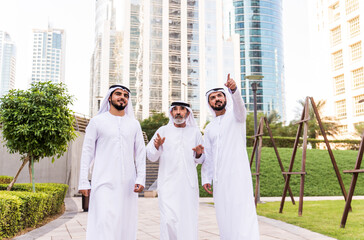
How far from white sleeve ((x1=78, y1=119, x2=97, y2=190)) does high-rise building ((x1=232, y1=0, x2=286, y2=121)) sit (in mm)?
84241

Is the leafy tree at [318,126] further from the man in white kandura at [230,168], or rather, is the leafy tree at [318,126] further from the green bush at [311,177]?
the man in white kandura at [230,168]

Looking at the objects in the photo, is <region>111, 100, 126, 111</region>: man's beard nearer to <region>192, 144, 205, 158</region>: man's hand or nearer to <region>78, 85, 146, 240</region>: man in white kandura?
<region>78, 85, 146, 240</region>: man in white kandura

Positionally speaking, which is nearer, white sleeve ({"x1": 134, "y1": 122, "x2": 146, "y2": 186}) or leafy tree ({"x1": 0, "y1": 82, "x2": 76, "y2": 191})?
white sleeve ({"x1": 134, "y1": 122, "x2": 146, "y2": 186})

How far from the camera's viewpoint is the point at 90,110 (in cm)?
6800

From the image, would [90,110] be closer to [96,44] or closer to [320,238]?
[96,44]

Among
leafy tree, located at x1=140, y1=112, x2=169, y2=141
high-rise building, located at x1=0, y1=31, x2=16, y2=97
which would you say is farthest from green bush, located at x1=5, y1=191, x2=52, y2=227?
high-rise building, located at x1=0, y1=31, x2=16, y2=97

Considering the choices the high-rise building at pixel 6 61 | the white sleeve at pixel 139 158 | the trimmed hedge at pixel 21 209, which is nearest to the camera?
the white sleeve at pixel 139 158

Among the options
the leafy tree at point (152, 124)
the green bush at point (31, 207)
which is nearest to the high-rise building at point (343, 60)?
→ the leafy tree at point (152, 124)

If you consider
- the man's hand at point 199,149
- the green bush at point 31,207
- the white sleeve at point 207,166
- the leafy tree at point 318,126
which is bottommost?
the green bush at point 31,207

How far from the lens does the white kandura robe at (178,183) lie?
3771 mm

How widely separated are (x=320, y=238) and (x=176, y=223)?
2.84 metres

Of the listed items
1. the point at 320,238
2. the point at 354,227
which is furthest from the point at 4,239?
the point at 354,227

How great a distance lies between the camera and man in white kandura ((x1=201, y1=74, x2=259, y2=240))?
3.67m

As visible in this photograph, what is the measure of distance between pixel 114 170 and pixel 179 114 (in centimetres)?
108
